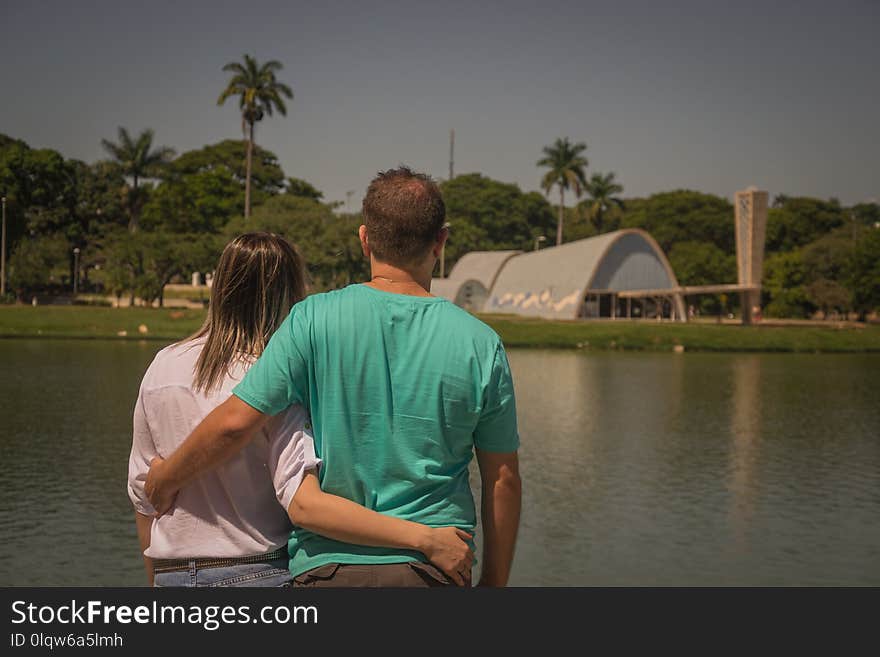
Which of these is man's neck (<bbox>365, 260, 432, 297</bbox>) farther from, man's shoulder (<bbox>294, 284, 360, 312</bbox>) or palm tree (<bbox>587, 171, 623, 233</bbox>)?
palm tree (<bbox>587, 171, 623, 233</bbox>)

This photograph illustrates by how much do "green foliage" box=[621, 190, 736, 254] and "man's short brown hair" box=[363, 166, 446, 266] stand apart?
73.6 m

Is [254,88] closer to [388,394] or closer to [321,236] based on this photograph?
[321,236]

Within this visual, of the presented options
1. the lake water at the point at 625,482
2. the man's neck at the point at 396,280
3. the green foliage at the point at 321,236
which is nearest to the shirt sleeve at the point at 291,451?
the man's neck at the point at 396,280

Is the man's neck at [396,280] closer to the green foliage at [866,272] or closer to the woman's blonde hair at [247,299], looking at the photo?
the woman's blonde hair at [247,299]

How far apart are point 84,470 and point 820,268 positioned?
52540 millimetres

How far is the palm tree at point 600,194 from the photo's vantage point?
73.4 meters

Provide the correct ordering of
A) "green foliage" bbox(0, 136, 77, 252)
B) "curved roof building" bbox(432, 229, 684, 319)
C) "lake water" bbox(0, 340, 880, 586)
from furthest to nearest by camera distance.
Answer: "curved roof building" bbox(432, 229, 684, 319), "green foliage" bbox(0, 136, 77, 252), "lake water" bbox(0, 340, 880, 586)

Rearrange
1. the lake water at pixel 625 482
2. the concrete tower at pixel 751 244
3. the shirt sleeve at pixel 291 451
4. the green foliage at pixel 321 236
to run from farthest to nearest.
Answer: the concrete tower at pixel 751 244
the green foliage at pixel 321 236
the lake water at pixel 625 482
the shirt sleeve at pixel 291 451

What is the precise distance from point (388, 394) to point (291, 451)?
0.92 feet

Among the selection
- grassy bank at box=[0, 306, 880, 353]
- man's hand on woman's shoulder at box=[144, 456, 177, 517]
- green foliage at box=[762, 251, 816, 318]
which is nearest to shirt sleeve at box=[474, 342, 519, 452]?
man's hand on woman's shoulder at box=[144, 456, 177, 517]

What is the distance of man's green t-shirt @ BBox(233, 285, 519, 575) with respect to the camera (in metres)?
2.25

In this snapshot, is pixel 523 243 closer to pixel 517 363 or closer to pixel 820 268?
pixel 820 268

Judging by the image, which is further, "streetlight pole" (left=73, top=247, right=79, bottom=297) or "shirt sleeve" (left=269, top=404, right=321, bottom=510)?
"streetlight pole" (left=73, top=247, right=79, bottom=297)

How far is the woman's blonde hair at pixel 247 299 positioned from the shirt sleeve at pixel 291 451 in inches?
9.7
